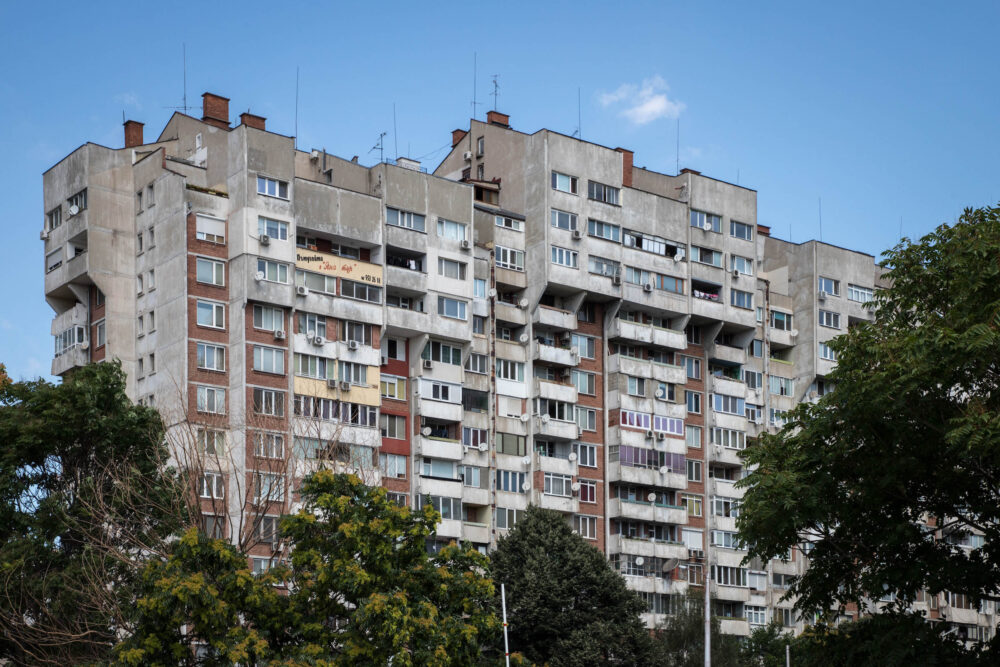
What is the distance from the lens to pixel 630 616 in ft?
253

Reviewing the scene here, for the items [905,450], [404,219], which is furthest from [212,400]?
[905,450]

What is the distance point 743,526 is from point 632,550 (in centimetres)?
4530

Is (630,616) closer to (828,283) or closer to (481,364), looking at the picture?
(481,364)

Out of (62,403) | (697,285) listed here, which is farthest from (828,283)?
(62,403)

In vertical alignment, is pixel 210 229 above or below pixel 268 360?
above

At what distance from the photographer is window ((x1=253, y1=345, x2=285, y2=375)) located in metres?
79.9

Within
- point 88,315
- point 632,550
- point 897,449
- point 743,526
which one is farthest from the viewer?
point 632,550

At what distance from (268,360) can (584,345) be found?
22.1 meters

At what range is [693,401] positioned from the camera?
99.3 metres

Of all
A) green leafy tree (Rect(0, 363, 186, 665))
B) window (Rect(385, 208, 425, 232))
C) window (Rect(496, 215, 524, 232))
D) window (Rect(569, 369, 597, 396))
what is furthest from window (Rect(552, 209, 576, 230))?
green leafy tree (Rect(0, 363, 186, 665))

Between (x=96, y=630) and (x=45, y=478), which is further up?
(x=45, y=478)

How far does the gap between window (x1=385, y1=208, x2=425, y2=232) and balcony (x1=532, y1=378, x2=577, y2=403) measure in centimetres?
1145

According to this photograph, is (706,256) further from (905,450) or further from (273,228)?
(905,450)

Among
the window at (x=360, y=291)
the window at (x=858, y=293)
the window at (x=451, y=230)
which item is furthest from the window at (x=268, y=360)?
the window at (x=858, y=293)
